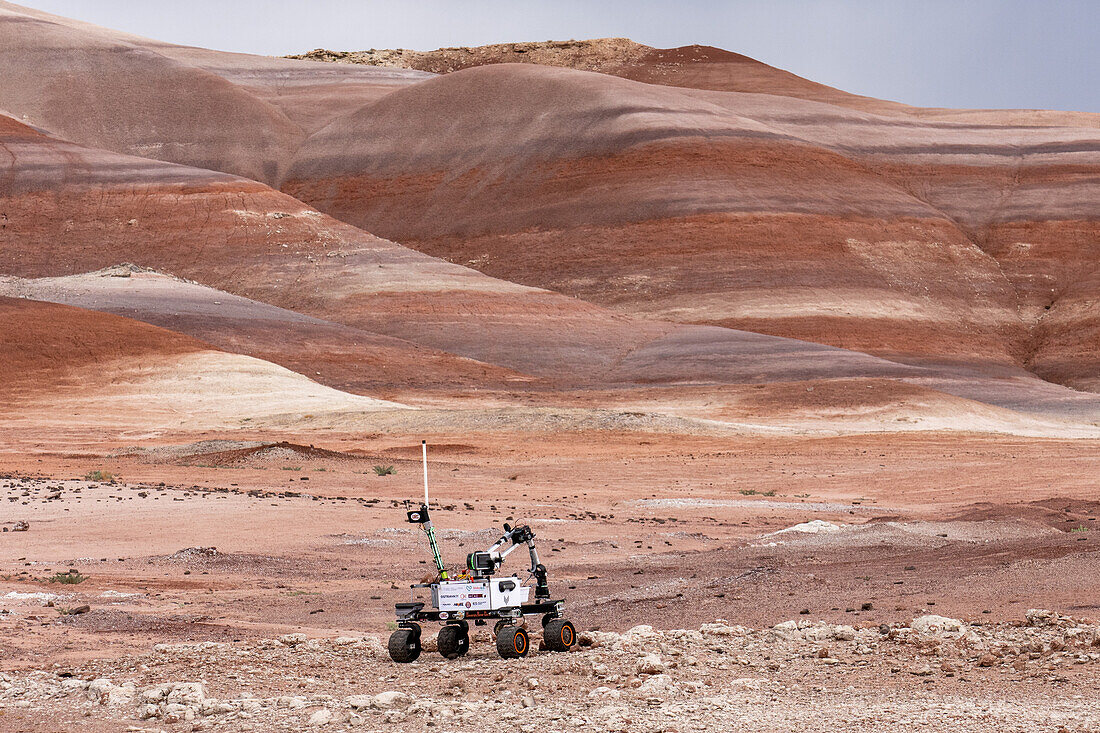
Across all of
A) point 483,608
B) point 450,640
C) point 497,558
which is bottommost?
point 450,640

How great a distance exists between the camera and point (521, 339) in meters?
63.8

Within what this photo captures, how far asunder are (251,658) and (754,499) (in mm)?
16566

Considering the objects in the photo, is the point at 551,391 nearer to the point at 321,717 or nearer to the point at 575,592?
the point at 575,592

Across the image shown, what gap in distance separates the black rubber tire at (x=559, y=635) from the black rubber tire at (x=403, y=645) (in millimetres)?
931

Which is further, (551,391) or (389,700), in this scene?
(551,391)

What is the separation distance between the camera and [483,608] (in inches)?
366

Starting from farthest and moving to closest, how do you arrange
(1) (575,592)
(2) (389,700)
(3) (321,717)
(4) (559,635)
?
(1) (575,592)
(4) (559,635)
(2) (389,700)
(3) (321,717)

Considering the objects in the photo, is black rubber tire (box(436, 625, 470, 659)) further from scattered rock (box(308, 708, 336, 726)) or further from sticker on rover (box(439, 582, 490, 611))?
scattered rock (box(308, 708, 336, 726))

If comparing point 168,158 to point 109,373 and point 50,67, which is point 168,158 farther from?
point 109,373

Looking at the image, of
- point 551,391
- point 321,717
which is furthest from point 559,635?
point 551,391

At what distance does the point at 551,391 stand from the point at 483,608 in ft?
147

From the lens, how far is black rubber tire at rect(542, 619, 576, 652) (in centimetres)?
953

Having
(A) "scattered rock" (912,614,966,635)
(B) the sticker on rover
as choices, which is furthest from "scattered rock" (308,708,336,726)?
(A) "scattered rock" (912,614,966,635)

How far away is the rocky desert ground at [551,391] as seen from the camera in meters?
9.11
